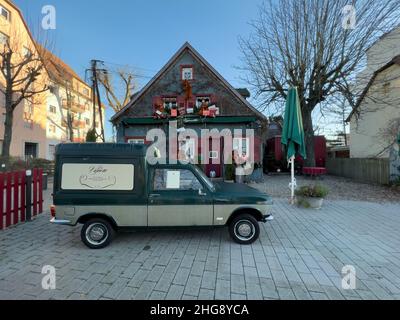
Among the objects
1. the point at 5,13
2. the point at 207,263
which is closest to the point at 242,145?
the point at 207,263

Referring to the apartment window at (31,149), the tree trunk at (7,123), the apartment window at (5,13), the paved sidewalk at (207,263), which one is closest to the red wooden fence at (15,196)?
the paved sidewalk at (207,263)

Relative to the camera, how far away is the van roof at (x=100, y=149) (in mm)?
4195

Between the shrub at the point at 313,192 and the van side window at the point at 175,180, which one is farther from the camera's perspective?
the shrub at the point at 313,192

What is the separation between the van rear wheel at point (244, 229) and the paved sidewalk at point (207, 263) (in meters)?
0.16

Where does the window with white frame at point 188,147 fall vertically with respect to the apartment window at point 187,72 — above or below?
below

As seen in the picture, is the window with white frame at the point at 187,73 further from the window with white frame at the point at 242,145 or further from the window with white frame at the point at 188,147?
the window with white frame at the point at 242,145

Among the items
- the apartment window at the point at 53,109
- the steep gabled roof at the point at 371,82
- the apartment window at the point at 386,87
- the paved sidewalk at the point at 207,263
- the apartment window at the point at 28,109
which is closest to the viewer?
the paved sidewalk at the point at 207,263

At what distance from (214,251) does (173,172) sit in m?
1.62

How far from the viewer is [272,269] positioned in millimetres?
3414

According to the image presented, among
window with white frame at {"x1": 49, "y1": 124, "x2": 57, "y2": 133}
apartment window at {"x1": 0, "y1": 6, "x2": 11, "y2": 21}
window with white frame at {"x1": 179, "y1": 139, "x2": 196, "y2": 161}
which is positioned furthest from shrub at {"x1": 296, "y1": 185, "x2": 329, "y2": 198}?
window with white frame at {"x1": 49, "y1": 124, "x2": 57, "y2": 133}

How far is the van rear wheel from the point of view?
14.4 feet

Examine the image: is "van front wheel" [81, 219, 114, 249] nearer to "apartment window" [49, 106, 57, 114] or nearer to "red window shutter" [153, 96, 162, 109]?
"red window shutter" [153, 96, 162, 109]

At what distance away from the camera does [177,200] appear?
425cm

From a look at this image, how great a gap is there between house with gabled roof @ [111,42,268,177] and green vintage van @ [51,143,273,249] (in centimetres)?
986
